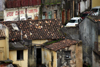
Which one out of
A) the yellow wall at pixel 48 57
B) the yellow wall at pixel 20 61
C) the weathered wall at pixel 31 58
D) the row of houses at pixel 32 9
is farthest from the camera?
the row of houses at pixel 32 9

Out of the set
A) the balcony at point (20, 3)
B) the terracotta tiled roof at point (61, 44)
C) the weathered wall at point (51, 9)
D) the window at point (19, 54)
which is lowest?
the window at point (19, 54)

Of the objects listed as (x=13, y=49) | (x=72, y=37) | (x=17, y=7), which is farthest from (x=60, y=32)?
(x=17, y=7)

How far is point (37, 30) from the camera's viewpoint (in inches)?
1336

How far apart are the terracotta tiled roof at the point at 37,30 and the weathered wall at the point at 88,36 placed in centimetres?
237

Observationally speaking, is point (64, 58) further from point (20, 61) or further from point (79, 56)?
point (20, 61)

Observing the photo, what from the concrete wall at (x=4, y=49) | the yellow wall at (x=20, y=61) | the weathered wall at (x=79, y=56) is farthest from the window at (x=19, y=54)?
the weathered wall at (x=79, y=56)

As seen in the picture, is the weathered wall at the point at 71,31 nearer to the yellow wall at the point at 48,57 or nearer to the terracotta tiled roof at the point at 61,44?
the terracotta tiled roof at the point at 61,44

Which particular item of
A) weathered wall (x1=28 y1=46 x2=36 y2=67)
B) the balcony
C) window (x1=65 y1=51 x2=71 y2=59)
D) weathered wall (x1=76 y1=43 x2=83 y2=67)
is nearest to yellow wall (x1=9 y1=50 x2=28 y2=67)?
weathered wall (x1=28 y1=46 x2=36 y2=67)

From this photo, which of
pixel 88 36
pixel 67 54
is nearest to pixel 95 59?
pixel 88 36

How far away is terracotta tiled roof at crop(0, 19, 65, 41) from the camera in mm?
32969

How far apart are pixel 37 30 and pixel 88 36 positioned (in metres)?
5.77

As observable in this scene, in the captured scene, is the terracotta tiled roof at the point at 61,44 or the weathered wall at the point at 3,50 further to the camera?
the terracotta tiled roof at the point at 61,44

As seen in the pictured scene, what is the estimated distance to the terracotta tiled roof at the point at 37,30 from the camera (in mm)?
32969

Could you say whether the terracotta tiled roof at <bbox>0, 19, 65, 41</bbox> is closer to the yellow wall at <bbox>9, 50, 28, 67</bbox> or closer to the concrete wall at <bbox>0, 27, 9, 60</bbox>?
the yellow wall at <bbox>9, 50, 28, 67</bbox>
